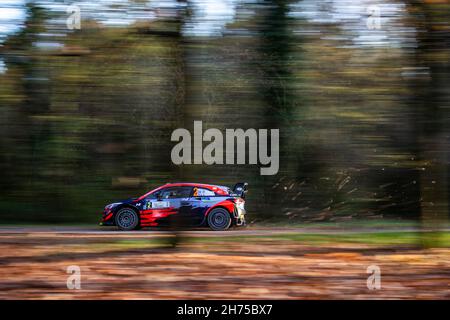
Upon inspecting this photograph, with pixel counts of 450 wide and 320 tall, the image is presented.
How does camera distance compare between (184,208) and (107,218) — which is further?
(107,218)

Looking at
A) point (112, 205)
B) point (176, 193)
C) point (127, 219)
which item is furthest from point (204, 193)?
point (112, 205)

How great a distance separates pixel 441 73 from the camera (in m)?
9.78

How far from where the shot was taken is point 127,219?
1249cm

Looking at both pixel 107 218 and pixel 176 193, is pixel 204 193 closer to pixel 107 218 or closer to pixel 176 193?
pixel 176 193

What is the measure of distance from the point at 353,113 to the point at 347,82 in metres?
0.58

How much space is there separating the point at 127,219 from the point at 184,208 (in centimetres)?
150

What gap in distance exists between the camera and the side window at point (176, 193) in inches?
440

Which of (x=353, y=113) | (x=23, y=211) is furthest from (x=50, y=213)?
(x=353, y=113)

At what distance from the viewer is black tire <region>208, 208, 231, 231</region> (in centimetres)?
1250

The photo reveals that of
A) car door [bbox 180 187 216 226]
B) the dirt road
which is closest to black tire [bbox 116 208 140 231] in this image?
the dirt road

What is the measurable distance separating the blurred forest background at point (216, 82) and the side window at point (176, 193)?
473 millimetres

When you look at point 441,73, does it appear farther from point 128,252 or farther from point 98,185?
point 98,185

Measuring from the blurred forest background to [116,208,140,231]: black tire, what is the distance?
4.64 ft

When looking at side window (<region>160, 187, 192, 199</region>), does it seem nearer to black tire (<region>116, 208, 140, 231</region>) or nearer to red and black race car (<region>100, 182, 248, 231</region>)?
red and black race car (<region>100, 182, 248, 231</region>)
